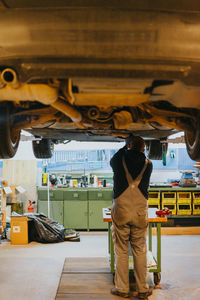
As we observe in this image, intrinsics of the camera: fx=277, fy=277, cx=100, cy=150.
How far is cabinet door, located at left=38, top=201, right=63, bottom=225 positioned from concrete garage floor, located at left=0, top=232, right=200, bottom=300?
2.19 feet

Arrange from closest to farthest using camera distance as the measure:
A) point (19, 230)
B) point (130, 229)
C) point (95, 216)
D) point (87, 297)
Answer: point (130, 229)
point (87, 297)
point (19, 230)
point (95, 216)

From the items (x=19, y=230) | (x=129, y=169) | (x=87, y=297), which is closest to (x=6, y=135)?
(x=129, y=169)

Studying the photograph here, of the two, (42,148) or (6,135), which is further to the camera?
(42,148)

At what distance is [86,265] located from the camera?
3623 mm

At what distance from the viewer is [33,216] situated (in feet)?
16.1

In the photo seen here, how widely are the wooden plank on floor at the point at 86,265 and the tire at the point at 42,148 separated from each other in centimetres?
152

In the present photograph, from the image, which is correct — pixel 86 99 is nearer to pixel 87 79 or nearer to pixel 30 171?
pixel 87 79

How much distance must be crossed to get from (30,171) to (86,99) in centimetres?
510

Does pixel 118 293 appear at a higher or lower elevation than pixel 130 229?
lower

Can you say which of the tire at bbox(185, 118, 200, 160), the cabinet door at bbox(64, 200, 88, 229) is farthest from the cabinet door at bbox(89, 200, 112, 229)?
the tire at bbox(185, 118, 200, 160)

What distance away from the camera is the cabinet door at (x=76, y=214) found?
5.70 meters

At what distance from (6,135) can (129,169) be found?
1.13 m

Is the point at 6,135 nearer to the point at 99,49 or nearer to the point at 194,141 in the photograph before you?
the point at 99,49

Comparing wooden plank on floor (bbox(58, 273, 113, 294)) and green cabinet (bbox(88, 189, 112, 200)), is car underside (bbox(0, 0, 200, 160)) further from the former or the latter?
green cabinet (bbox(88, 189, 112, 200))
